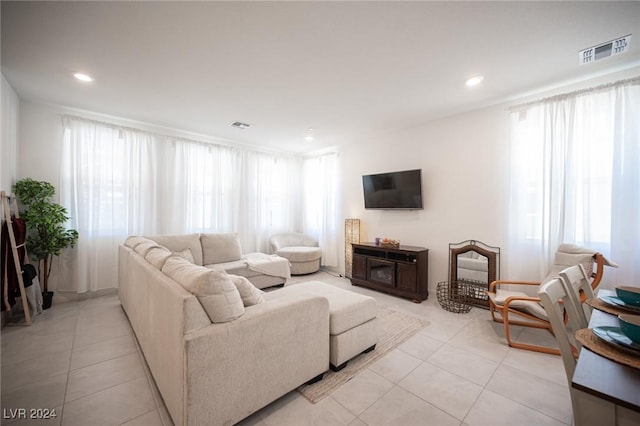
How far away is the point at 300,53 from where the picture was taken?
88.9 inches

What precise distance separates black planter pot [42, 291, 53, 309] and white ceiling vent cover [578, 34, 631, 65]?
6544mm

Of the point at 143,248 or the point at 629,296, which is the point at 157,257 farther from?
the point at 629,296

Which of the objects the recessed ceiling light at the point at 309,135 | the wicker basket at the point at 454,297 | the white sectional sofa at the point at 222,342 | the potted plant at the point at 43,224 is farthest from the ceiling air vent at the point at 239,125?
the wicker basket at the point at 454,297

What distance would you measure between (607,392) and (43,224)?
5.02 metres

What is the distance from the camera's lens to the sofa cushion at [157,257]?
2037 millimetres

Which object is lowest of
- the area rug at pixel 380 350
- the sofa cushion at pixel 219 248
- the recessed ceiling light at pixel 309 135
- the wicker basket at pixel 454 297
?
the area rug at pixel 380 350

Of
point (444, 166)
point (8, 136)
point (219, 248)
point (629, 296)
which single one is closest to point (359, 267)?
point (444, 166)

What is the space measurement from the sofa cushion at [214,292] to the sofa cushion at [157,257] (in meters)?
0.52

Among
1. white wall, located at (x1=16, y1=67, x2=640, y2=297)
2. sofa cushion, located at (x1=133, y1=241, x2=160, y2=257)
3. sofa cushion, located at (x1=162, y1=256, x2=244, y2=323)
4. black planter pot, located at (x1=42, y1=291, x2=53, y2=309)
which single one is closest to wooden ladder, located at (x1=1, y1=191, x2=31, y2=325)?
black planter pot, located at (x1=42, y1=291, x2=53, y2=309)

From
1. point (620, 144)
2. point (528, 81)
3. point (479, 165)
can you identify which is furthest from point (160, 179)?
point (620, 144)

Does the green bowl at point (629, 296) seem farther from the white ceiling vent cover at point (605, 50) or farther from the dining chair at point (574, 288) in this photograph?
the white ceiling vent cover at point (605, 50)

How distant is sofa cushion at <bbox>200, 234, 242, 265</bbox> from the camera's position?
413cm

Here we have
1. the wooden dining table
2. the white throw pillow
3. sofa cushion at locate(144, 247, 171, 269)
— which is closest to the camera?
the wooden dining table

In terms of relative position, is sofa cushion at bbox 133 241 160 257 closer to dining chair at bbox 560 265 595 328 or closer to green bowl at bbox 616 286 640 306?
dining chair at bbox 560 265 595 328
